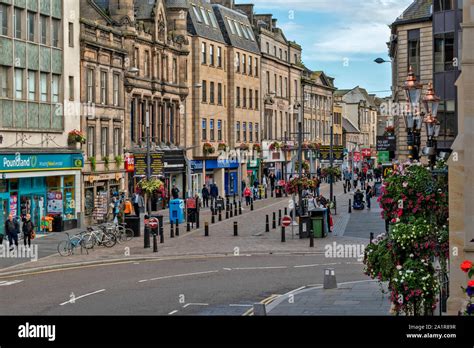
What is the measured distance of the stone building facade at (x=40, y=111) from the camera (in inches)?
1529

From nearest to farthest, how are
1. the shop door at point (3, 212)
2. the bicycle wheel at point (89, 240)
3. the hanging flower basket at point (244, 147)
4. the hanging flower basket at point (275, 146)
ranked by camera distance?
the bicycle wheel at point (89, 240) → the shop door at point (3, 212) → the hanging flower basket at point (244, 147) → the hanging flower basket at point (275, 146)

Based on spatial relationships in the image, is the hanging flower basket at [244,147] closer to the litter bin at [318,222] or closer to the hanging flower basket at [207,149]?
the hanging flower basket at [207,149]

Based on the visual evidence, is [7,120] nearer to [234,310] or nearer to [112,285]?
[112,285]

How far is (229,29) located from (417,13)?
2734 cm

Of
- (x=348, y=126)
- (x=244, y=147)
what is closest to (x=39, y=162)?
(x=244, y=147)

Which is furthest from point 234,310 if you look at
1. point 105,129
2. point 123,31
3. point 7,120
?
point 123,31

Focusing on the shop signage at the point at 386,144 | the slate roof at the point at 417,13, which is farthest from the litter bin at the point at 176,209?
the slate roof at the point at 417,13

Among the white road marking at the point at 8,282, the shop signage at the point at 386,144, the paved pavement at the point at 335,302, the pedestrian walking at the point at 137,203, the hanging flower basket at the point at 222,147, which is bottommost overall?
the white road marking at the point at 8,282

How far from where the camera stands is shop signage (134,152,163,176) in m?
55.6

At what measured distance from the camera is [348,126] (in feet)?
468

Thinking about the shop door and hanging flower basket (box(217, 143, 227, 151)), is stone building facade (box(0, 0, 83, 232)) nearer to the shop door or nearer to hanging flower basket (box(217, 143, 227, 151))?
the shop door

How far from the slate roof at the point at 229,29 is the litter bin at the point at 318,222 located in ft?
138

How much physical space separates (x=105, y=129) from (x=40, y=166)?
998 centimetres

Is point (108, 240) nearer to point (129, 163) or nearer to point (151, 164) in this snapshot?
point (129, 163)
